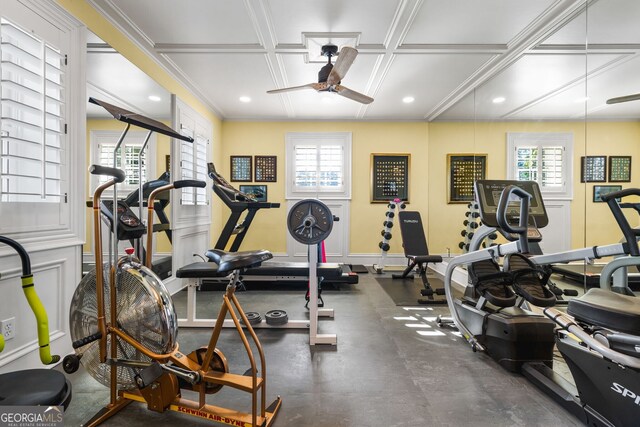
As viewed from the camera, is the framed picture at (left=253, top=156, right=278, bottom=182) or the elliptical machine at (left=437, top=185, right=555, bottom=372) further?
the framed picture at (left=253, top=156, right=278, bottom=182)

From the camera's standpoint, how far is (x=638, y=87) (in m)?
2.76

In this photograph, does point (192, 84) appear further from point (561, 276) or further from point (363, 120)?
point (561, 276)

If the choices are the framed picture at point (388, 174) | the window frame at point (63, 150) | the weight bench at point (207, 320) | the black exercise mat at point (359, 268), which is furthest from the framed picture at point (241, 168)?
the window frame at point (63, 150)

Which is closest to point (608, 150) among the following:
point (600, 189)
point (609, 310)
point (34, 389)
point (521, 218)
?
point (600, 189)

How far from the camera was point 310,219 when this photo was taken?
229 cm

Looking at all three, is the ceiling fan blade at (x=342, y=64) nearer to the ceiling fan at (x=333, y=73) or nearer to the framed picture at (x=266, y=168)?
the ceiling fan at (x=333, y=73)

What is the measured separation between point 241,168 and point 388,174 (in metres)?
2.84

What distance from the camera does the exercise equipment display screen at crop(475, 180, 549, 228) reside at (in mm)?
2361

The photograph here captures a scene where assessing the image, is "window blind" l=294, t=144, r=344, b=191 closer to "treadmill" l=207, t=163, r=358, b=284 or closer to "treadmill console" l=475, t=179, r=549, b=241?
"treadmill" l=207, t=163, r=358, b=284

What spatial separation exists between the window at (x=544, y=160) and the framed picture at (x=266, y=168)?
12.6ft

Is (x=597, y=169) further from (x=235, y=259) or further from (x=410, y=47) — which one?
(x=235, y=259)

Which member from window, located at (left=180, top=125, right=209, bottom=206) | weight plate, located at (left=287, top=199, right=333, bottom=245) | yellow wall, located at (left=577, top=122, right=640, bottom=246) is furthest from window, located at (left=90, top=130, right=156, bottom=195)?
yellow wall, located at (left=577, top=122, right=640, bottom=246)

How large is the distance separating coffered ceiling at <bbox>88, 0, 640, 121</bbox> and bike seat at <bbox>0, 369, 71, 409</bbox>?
234cm

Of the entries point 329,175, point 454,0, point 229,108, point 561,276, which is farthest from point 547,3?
point 229,108
